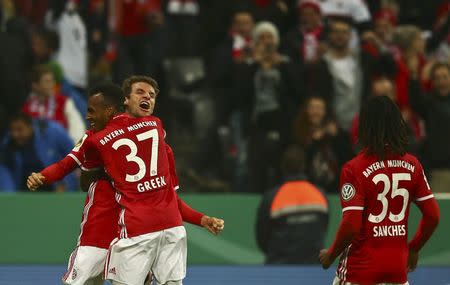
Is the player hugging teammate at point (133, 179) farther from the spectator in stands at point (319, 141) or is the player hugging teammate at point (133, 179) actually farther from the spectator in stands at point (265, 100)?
the spectator in stands at point (265, 100)

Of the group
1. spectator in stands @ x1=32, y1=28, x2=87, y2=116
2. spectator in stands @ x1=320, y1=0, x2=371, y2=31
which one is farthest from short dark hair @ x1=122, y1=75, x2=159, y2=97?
spectator in stands @ x1=320, y1=0, x2=371, y2=31

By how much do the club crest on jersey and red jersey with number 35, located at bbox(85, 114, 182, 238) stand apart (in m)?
1.18

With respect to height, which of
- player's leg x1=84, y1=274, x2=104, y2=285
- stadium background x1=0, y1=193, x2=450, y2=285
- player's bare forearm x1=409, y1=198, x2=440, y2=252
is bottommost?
stadium background x1=0, y1=193, x2=450, y2=285

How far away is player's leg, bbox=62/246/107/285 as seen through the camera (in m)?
8.08

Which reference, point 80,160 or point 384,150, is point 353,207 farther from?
point 80,160

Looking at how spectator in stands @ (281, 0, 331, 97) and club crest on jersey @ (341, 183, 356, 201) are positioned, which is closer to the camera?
club crest on jersey @ (341, 183, 356, 201)

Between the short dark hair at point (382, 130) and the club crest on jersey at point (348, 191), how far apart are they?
0.22 m

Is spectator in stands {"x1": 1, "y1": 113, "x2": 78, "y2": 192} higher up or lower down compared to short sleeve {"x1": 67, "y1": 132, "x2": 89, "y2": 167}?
lower down

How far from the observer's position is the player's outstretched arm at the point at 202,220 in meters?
7.97

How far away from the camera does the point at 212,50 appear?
15633 mm

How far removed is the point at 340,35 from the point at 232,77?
133cm

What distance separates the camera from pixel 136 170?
25.4ft

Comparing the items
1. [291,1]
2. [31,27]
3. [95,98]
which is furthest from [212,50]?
[95,98]

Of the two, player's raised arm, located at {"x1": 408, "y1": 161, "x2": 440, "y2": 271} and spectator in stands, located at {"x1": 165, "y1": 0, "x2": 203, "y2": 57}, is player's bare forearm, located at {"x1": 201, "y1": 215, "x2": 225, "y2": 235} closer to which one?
player's raised arm, located at {"x1": 408, "y1": 161, "x2": 440, "y2": 271}
